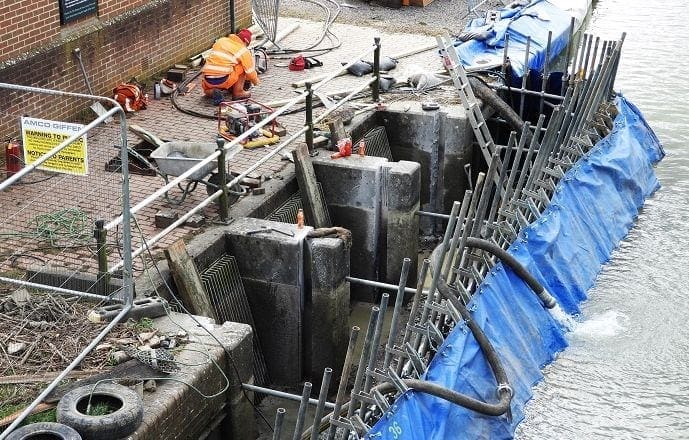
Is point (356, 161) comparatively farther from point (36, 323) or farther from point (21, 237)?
point (36, 323)

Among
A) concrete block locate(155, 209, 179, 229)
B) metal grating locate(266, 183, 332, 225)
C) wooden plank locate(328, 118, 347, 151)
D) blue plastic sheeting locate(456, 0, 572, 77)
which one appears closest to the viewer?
concrete block locate(155, 209, 179, 229)

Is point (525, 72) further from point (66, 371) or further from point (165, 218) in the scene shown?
point (66, 371)

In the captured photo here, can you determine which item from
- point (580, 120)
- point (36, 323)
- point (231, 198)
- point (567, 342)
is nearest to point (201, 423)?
point (36, 323)

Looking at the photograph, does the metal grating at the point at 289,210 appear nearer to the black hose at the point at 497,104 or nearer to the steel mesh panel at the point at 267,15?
the black hose at the point at 497,104

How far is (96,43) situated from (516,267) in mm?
7457

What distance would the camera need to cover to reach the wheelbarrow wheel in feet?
41.9

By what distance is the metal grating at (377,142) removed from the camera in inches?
635

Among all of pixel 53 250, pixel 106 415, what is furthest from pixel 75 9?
pixel 106 415

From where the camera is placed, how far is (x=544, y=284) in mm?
13914

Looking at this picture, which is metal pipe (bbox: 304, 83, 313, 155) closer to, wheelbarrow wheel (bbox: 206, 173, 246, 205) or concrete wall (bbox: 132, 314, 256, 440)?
wheelbarrow wheel (bbox: 206, 173, 246, 205)

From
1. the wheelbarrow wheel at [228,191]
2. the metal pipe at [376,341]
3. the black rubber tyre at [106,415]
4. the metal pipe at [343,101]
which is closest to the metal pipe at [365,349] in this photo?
the metal pipe at [376,341]

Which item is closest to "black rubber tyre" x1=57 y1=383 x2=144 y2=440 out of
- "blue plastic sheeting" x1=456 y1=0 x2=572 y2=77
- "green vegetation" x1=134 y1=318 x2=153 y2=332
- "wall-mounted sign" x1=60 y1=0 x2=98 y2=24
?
"green vegetation" x1=134 y1=318 x2=153 y2=332

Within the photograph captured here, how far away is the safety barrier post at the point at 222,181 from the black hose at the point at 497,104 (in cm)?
617

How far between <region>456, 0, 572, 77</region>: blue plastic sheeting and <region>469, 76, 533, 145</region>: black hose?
97cm
